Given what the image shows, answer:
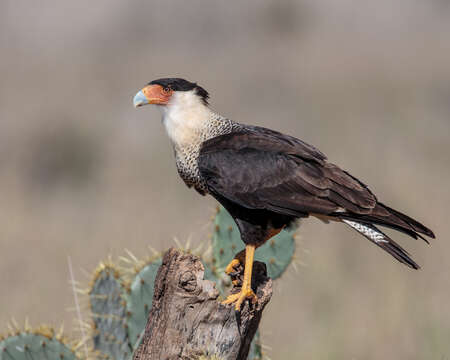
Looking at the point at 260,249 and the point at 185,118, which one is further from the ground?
the point at 185,118

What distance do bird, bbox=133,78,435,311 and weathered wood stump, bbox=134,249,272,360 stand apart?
32 cm

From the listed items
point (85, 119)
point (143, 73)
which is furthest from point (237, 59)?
point (85, 119)

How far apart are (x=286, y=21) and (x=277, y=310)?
9.92 metres

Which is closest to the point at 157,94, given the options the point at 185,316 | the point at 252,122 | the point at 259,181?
the point at 259,181

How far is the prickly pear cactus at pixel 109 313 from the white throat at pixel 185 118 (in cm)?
100

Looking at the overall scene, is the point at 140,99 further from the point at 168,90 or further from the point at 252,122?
the point at 252,122

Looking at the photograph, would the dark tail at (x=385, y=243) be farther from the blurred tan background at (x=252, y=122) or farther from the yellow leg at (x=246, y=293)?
the blurred tan background at (x=252, y=122)

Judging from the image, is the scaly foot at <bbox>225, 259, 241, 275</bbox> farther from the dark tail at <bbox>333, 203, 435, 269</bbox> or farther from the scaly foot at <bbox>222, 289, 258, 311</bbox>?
the dark tail at <bbox>333, 203, 435, 269</bbox>

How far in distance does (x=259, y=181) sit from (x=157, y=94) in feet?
3.17

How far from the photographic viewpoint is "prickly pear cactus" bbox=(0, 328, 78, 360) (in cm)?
445

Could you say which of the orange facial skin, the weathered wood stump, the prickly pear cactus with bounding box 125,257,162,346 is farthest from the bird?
the prickly pear cactus with bounding box 125,257,162,346

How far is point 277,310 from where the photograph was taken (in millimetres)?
7637

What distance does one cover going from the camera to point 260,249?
5.29 metres

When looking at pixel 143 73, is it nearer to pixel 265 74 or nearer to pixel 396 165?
pixel 265 74
